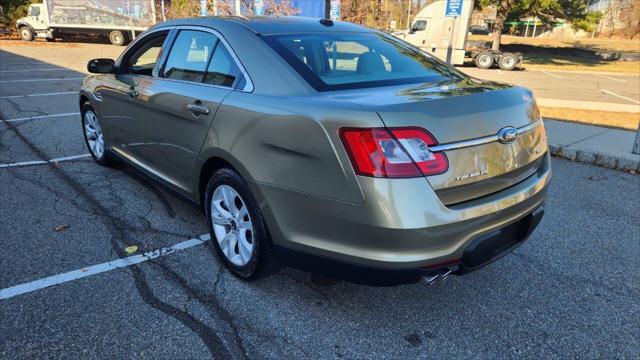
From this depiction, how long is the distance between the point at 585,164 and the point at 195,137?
204 inches

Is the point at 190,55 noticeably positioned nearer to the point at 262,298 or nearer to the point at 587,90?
the point at 262,298

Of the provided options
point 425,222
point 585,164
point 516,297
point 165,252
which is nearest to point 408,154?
point 425,222

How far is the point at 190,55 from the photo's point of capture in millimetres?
3520

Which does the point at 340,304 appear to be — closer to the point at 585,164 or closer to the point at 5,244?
the point at 5,244

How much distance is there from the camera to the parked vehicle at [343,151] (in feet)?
7.14

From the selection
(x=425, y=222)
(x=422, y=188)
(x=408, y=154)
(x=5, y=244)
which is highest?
(x=408, y=154)

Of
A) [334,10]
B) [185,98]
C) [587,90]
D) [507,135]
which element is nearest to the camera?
[507,135]

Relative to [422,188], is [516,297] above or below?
below

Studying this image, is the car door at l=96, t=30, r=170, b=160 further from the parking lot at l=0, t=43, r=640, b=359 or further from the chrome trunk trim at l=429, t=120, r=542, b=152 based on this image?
the chrome trunk trim at l=429, t=120, r=542, b=152

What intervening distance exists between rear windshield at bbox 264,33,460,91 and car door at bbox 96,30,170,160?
4.87ft

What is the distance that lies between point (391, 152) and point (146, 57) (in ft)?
10.3

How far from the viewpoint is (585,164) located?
6078 millimetres

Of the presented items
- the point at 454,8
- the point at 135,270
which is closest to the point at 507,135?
the point at 135,270

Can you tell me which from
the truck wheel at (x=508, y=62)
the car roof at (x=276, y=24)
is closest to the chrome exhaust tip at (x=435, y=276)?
the car roof at (x=276, y=24)
